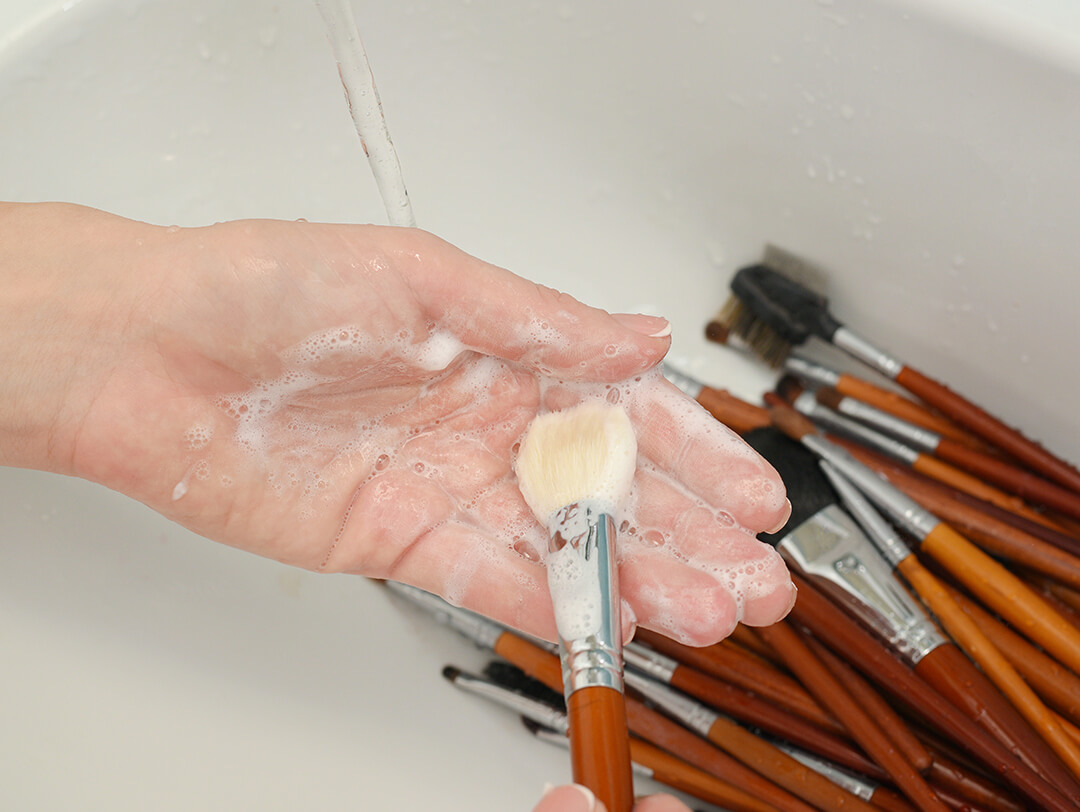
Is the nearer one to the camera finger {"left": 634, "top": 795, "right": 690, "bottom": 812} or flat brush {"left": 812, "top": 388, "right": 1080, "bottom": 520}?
finger {"left": 634, "top": 795, "right": 690, "bottom": 812}

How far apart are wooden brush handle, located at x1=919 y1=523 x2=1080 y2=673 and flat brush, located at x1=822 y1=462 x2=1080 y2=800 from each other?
0.07 ft

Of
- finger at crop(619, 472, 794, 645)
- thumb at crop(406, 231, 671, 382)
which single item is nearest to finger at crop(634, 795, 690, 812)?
finger at crop(619, 472, 794, 645)

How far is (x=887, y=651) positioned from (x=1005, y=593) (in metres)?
0.12

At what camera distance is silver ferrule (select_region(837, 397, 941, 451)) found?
853 mm

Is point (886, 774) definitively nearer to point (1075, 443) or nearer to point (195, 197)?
point (1075, 443)

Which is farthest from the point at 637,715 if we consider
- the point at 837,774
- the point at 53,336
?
the point at 53,336

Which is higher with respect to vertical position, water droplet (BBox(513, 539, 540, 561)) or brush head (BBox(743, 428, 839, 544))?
brush head (BBox(743, 428, 839, 544))

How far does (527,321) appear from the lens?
60cm

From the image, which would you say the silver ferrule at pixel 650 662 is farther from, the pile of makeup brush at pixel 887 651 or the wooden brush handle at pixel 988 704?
the wooden brush handle at pixel 988 704

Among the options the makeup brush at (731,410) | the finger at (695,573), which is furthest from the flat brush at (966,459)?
the finger at (695,573)

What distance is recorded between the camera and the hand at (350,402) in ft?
1.87

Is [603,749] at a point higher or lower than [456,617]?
higher

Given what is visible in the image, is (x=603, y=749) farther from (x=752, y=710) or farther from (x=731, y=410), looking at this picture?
(x=731, y=410)

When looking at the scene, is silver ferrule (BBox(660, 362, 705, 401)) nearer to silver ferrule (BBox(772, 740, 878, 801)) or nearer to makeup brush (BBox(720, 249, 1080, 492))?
makeup brush (BBox(720, 249, 1080, 492))
